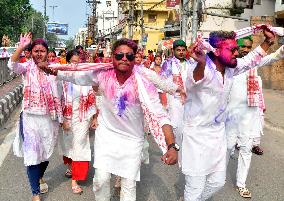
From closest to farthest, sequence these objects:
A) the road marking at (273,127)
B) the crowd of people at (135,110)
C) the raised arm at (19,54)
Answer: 1. the crowd of people at (135,110)
2. the raised arm at (19,54)
3. the road marking at (273,127)

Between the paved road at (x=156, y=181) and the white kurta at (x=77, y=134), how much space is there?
403 mm

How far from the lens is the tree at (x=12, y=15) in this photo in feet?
169

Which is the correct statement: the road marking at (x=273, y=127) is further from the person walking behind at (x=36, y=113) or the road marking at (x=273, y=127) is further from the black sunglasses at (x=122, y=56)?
the black sunglasses at (x=122, y=56)

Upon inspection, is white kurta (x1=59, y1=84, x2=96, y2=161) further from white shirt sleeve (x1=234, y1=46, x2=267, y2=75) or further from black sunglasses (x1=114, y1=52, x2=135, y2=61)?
white shirt sleeve (x1=234, y1=46, x2=267, y2=75)

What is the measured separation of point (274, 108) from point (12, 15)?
43.1m

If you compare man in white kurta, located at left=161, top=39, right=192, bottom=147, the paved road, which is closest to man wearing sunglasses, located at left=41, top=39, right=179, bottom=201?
the paved road

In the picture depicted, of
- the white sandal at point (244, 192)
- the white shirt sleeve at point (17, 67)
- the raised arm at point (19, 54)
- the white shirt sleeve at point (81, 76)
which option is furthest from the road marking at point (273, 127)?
the white shirt sleeve at point (81, 76)

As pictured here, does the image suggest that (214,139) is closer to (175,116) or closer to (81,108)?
(81,108)

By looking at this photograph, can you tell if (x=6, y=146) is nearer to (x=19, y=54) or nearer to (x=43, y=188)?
(x=43, y=188)

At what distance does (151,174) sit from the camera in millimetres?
6551

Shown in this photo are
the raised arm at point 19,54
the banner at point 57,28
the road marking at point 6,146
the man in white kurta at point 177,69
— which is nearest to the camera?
the raised arm at point 19,54

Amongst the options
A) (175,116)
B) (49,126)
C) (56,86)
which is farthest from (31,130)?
(175,116)

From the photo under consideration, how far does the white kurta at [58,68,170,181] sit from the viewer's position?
411cm

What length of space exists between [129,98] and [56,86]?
158 cm
